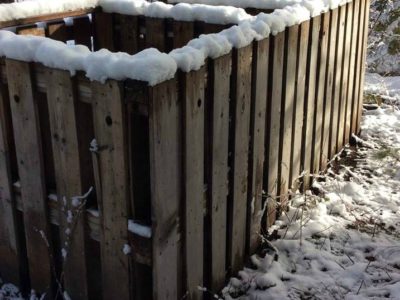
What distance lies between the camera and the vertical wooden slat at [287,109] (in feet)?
12.4

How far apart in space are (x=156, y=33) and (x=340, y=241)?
2.09 m

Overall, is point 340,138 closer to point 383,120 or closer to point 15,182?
point 383,120

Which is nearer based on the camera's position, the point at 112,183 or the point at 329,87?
the point at 112,183

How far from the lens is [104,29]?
4.51 m

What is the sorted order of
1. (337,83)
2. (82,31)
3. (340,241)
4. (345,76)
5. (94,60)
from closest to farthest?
(94,60) < (340,241) < (82,31) < (337,83) < (345,76)

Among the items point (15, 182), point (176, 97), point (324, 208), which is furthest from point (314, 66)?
point (15, 182)

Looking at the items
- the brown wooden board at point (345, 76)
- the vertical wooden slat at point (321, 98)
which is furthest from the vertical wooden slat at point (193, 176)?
the brown wooden board at point (345, 76)

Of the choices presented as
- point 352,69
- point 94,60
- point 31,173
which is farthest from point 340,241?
point 94,60

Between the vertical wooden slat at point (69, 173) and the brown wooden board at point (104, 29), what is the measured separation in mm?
1864

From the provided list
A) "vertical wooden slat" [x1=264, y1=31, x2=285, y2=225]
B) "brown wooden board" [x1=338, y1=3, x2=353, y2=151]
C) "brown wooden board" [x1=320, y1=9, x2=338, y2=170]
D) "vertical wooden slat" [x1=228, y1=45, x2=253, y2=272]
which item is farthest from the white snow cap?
"brown wooden board" [x1=338, y1=3, x2=353, y2=151]

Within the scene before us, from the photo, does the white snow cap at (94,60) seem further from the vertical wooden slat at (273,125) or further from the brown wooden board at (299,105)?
the brown wooden board at (299,105)

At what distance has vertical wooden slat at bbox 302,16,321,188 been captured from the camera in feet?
13.6

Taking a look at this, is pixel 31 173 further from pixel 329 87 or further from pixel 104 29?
pixel 329 87

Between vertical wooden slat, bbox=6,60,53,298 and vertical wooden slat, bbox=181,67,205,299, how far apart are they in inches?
32.1
